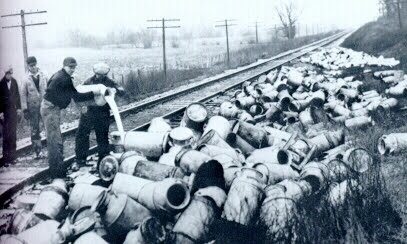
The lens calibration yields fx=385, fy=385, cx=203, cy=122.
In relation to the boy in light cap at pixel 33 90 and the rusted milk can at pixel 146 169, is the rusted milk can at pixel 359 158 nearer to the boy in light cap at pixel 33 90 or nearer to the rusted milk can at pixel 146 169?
the rusted milk can at pixel 146 169

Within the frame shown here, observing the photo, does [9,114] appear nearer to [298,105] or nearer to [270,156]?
[270,156]

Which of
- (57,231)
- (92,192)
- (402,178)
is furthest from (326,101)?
(57,231)

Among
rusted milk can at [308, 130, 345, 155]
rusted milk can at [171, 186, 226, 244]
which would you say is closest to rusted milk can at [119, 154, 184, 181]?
rusted milk can at [171, 186, 226, 244]

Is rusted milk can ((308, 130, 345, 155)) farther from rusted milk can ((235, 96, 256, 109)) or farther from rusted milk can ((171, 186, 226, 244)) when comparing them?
rusted milk can ((235, 96, 256, 109))

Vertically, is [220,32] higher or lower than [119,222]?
higher

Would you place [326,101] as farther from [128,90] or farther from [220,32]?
[220,32]

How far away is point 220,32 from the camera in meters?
123

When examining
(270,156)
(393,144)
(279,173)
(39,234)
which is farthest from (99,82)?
(393,144)

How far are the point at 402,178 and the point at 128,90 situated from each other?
1220cm

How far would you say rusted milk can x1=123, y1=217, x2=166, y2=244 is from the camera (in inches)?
149

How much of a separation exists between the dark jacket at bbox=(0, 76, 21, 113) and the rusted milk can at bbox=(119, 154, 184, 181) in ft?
12.4

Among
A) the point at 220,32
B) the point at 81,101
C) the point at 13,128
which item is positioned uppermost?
the point at 220,32

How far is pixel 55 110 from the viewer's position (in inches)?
242

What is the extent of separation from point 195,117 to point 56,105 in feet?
8.03
